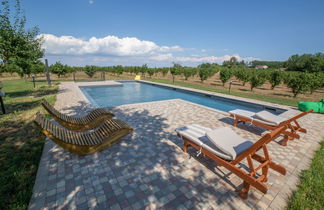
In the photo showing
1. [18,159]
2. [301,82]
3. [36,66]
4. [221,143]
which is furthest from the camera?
[36,66]

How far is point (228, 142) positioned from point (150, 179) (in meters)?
1.71

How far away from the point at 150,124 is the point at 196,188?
3.10 m

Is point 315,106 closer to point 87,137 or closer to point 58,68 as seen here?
point 87,137

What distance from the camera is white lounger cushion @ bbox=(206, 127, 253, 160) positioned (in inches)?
106

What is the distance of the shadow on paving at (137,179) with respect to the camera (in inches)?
88.6

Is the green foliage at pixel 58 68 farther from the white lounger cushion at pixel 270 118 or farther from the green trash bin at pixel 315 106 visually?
the green trash bin at pixel 315 106

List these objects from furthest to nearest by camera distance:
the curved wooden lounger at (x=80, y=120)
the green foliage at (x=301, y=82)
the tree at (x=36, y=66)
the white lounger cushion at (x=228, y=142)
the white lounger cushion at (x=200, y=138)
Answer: the green foliage at (x=301, y=82), the tree at (x=36, y=66), the curved wooden lounger at (x=80, y=120), the white lounger cushion at (x=200, y=138), the white lounger cushion at (x=228, y=142)

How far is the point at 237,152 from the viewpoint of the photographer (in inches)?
107

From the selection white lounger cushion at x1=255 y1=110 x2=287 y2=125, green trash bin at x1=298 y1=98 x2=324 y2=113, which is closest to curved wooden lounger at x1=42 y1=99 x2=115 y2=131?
white lounger cushion at x1=255 y1=110 x2=287 y2=125

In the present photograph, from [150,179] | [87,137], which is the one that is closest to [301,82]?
[150,179]

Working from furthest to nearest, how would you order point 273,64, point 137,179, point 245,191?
point 273,64 → point 137,179 → point 245,191

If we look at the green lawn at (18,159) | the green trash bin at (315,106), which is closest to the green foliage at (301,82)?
the green trash bin at (315,106)

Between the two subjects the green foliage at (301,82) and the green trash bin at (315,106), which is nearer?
the green trash bin at (315,106)

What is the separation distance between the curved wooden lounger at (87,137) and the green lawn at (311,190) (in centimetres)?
362
